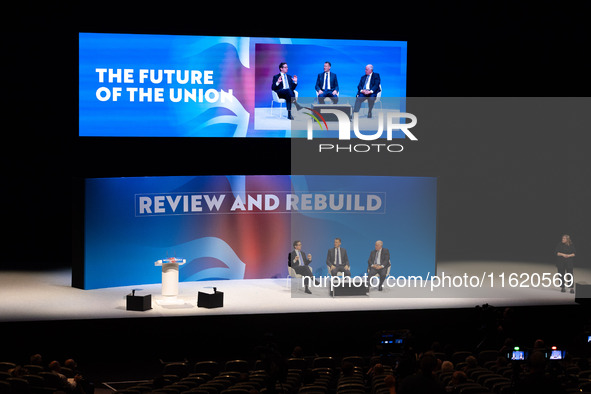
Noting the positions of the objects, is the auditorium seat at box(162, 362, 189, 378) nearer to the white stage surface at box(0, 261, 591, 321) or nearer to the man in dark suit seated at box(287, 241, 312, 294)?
the white stage surface at box(0, 261, 591, 321)

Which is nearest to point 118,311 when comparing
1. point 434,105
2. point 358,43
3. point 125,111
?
point 125,111

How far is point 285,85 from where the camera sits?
15.5 metres

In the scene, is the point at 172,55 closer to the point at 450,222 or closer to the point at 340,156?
the point at 340,156

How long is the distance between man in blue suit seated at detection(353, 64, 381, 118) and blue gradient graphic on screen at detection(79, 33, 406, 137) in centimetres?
13

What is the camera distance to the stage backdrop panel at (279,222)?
15312 millimetres

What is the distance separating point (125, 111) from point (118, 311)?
13.5ft

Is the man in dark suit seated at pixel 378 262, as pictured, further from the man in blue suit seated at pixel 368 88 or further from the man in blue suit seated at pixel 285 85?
the man in blue suit seated at pixel 285 85

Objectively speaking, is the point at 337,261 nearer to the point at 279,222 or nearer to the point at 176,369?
A: the point at 279,222

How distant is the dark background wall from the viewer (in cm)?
1529

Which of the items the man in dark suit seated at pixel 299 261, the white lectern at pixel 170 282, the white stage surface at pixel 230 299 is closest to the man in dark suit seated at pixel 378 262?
the white stage surface at pixel 230 299

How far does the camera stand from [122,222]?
1482 centimetres

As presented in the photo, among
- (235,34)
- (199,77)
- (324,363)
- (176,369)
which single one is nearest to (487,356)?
(324,363)

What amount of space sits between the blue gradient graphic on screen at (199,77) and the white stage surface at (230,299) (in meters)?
2.81

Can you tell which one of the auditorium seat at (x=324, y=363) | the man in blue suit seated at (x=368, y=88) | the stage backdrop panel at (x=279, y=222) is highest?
the man in blue suit seated at (x=368, y=88)
